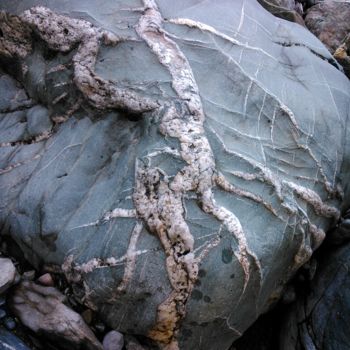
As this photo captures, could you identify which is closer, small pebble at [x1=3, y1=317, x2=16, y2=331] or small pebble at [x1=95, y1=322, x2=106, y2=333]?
small pebble at [x1=3, y1=317, x2=16, y2=331]

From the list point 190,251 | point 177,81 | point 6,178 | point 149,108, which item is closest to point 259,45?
point 177,81

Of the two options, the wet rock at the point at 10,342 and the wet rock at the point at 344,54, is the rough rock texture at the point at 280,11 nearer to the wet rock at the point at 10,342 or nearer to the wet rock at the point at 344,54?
the wet rock at the point at 344,54

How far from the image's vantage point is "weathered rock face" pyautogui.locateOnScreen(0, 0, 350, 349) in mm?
2471

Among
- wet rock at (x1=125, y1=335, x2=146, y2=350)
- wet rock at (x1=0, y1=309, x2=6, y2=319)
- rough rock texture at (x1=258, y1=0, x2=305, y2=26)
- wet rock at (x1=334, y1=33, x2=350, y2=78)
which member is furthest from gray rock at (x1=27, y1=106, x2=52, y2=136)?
wet rock at (x1=334, y1=33, x2=350, y2=78)

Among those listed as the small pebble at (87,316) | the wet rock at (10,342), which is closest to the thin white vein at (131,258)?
the small pebble at (87,316)

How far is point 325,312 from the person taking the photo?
→ 293 cm

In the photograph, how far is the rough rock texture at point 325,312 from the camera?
2.82m

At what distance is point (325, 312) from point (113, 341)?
128cm

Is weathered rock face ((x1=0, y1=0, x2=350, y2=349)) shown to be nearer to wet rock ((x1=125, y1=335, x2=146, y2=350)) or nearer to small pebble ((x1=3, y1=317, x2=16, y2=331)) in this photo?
wet rock ((x1=125, y1=335, x2=146, y2=350))

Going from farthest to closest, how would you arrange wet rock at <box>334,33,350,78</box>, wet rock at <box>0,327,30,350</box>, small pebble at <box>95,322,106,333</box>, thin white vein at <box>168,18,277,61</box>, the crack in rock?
wet rock at <box>334,33,350,78</box> → thin white vein at <box>168,18,277,61</box> → the crack in rock → small pebble at <box>95,322,106,333</box> → wet rock at <box>0,327,30,350</box>

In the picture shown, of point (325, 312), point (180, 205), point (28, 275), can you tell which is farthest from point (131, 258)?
point (325, 312)

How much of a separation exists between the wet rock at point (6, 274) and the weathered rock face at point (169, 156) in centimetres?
19

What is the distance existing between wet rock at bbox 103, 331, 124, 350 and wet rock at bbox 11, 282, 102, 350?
7cm

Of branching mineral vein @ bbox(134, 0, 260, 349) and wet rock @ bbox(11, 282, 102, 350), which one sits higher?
branching mineral vein @ bbox(134, 0, 260, 349)
